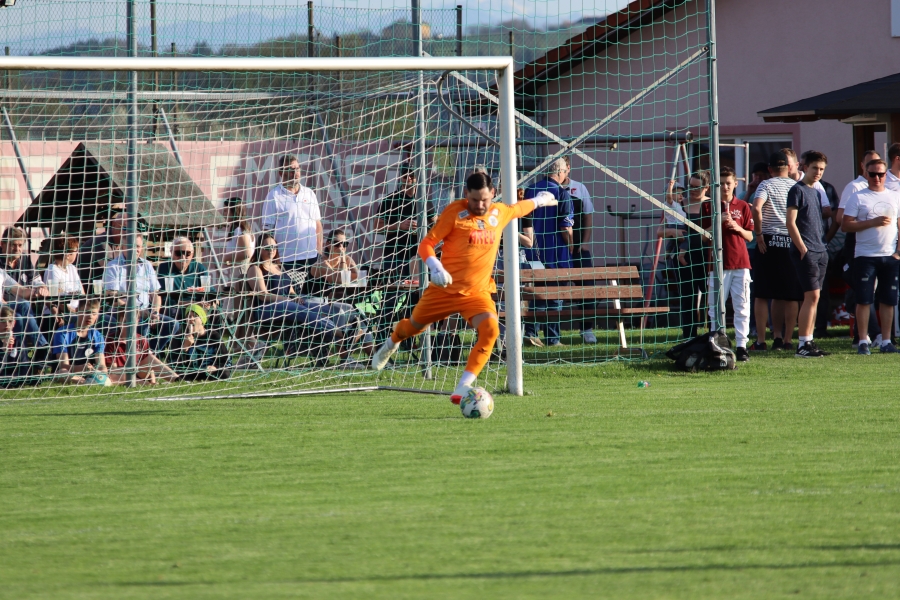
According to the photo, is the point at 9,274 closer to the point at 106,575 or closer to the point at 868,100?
the point at 106,575

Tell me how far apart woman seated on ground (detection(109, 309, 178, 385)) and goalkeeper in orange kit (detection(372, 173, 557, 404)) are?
279 centimetres

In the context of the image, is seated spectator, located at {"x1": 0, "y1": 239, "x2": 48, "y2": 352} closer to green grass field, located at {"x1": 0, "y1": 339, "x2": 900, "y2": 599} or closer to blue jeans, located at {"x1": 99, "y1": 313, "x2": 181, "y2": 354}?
blue jeans, located at {"x1": 99, "y1": 313, "x2": 181, "y2": 354}

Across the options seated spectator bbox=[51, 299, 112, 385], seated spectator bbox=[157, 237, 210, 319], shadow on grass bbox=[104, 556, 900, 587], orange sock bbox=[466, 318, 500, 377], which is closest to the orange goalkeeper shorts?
orange sock bbox=[466, 318, 500, 377]

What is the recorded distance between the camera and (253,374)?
9.80 meters

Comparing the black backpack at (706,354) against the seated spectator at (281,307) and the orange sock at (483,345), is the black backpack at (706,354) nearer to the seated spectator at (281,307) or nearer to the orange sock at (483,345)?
the orange sock at (483,345)

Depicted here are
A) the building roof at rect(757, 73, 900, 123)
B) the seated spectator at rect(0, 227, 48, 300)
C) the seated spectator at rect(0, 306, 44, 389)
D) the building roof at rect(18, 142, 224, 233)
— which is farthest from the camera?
the building roof at rect(757, 73, 900, 123)

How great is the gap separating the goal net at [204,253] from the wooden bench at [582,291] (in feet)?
1.29

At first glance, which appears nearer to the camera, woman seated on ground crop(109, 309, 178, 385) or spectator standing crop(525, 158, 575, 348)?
woman seated on ground crop(109, 309, 178, 385)

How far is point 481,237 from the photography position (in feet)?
25.8

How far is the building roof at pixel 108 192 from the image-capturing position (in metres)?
9.67

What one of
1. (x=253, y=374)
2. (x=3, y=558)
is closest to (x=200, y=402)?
(x=253, y=374)

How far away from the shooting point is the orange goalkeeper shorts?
7.89 meters

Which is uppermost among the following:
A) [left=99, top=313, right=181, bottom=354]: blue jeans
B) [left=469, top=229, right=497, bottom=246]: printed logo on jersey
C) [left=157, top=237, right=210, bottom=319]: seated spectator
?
[left=469, top=229, right=497, bottom=246]: printed logo on jersey

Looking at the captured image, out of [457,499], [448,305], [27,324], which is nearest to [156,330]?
[27,324]
